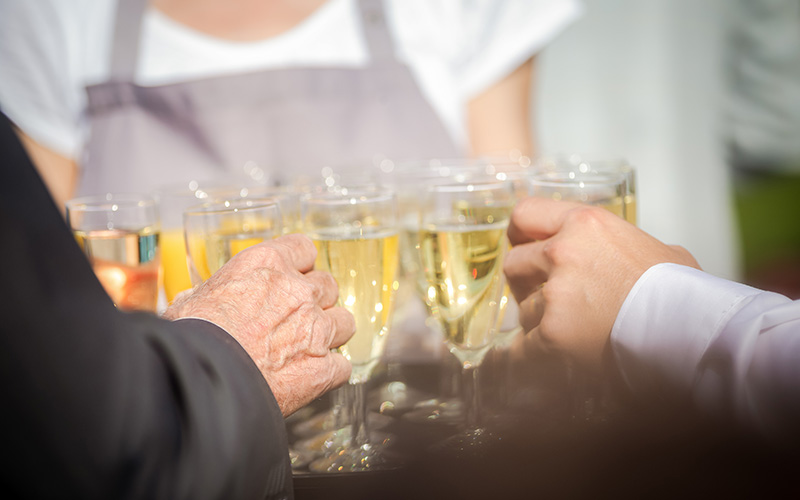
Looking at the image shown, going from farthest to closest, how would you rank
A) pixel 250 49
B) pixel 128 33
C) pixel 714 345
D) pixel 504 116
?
1. pixel 504 116
2. pixel 250 49
3. pixel 128 33
4. pixel 714 345

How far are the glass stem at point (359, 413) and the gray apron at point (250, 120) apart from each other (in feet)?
4.07

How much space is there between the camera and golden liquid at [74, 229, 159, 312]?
3.14 ft

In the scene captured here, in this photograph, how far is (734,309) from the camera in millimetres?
669

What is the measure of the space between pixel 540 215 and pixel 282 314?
1.26 ft

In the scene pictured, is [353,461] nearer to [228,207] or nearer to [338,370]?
[338,370]

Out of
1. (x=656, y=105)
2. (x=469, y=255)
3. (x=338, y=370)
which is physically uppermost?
(x=656, y=105)

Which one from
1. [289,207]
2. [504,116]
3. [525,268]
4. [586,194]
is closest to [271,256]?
[289,207]

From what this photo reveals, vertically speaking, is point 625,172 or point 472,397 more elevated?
point 625,172

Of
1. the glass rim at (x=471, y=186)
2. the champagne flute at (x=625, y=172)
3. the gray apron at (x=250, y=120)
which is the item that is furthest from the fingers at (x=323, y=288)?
the gray apron at (x=250, y=120)

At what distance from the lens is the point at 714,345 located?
2.19ft

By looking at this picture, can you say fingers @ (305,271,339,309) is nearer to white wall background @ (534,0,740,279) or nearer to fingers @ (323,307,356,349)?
fingers @ (323,307,356,349)

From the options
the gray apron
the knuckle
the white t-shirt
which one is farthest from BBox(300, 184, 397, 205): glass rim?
the white t-shirt

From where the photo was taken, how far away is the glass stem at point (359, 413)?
79cm

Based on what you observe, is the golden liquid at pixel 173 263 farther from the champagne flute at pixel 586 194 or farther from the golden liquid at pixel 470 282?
the champagne flute at pixel 586 194
